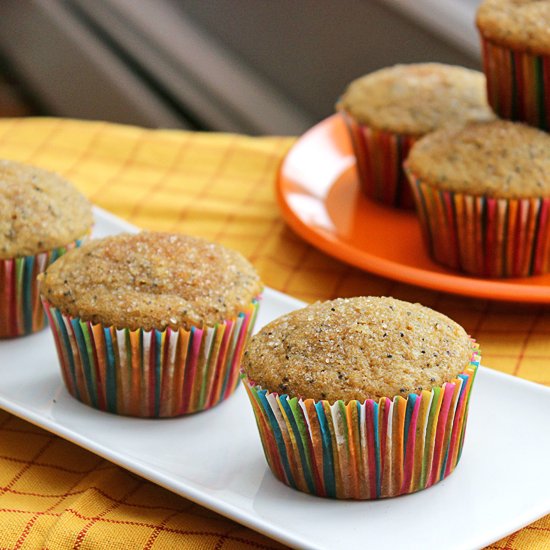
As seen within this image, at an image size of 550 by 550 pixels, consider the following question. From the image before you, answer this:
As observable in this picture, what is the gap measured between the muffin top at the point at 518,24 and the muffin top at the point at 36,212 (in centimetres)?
96

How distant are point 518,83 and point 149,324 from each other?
109 cm

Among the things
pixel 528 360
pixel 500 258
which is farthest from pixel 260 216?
pixel 528 360

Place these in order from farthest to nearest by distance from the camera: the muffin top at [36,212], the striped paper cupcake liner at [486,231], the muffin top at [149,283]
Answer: the striped paper cupcake liner at [486,231] → the muffin top at [36,212] → the muffin top at [149,283]

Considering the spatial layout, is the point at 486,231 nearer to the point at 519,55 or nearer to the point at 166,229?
the point at 519,55

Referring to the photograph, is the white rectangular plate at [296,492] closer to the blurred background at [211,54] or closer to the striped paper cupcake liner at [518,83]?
the striped paper cupcake liner at [518,83]

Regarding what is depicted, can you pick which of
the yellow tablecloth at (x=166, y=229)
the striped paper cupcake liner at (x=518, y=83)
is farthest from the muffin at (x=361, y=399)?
the striped paper cupcake liner at (x=518, y=83)

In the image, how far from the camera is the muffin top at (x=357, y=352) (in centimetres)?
146

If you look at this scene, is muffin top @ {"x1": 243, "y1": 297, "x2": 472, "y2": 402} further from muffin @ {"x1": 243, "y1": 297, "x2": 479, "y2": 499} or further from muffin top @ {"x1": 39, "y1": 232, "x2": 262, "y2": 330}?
muffin top @ {"x1": 39, "y1": 232, "x2": 262, "y2": 330}

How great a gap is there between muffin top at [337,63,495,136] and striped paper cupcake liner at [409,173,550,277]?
0.93 ft

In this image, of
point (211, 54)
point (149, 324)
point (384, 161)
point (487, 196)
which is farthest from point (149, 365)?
point (211, 54)

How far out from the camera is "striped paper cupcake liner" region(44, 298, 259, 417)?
5.68 feet

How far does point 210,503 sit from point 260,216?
1260mm

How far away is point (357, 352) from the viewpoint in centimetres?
149

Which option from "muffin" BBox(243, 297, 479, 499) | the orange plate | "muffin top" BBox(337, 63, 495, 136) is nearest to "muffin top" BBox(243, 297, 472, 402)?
"muffin" BBox(243, 297, 479, 499)
